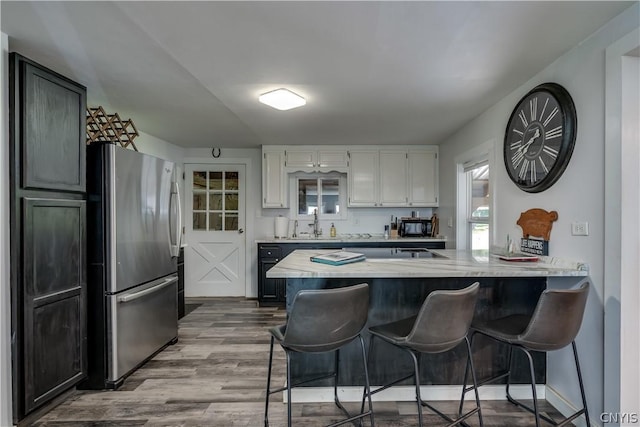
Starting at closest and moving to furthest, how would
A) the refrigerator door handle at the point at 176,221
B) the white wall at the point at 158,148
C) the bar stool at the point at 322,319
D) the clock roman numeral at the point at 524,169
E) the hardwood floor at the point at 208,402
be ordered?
the bar stool at the point at 322,319 < the hardwood floor at the point at 208,402 < the clock roman numeral at the point at 524,169 < the refrigerator door handle at the point at 176,221 < the white wall at the point at 158,148

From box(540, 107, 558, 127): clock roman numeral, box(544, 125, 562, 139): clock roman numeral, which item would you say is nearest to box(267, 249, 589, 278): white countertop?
box(544, 125, 562, 139): clock roman numeral

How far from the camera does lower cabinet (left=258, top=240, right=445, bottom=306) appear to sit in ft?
14.5

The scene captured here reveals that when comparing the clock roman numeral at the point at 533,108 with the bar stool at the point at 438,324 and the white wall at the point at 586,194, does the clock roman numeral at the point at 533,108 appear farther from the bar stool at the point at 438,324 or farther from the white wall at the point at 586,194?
the bar stool at the point at 438,324

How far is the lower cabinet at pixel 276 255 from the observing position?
4414 millimetres

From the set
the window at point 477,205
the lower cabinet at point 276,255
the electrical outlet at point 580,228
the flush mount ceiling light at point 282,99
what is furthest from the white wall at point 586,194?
the lower cabinet at point 276,255

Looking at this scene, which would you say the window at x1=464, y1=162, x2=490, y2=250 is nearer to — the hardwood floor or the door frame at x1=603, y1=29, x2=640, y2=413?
the door frame at x1=603, y1=29, x2=640, y2=413

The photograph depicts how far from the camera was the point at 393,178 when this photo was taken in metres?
4.77

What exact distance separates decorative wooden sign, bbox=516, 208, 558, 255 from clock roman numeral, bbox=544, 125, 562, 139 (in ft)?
1.62

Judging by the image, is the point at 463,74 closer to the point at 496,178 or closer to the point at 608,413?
the point at 496,178

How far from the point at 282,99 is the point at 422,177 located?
9.17 ft

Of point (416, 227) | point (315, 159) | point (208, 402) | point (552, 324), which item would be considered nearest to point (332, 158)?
point (315, 159)

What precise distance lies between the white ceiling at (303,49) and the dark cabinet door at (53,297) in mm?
979

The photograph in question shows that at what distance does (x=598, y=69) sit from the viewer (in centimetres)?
182

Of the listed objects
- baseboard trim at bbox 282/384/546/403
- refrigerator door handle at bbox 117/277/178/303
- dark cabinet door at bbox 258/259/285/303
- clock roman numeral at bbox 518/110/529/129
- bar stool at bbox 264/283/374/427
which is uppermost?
clock roman numeral at bbox 518/110/529/129
